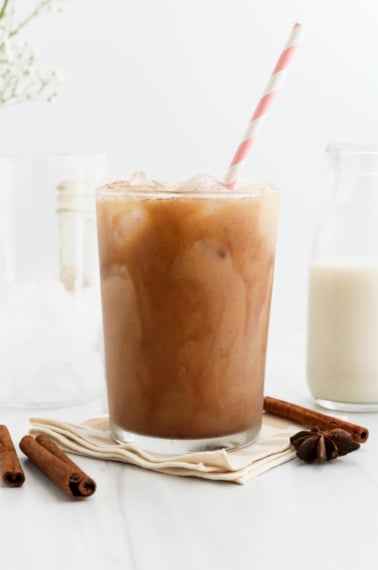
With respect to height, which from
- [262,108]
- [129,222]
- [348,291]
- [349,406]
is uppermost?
[262,108]

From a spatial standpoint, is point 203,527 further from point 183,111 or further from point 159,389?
point 183,111

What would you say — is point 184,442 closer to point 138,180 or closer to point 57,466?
point 57,466

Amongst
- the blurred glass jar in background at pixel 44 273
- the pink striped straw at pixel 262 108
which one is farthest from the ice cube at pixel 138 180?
the blurred glass jar in background at pixel 44 273

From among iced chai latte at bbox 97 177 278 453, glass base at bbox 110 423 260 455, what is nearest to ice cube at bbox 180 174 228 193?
iced chai latte at bbox 97 177 278 453

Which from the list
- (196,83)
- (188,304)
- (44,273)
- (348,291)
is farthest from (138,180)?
(196,83)

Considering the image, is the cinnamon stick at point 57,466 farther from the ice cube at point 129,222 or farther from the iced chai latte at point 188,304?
the ice cube at point 129,222

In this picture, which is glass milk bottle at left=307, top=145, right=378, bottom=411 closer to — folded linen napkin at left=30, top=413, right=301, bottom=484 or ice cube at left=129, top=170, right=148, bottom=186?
folded linen napkin at left=30, top=413, right=301, bottom=484
